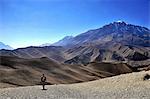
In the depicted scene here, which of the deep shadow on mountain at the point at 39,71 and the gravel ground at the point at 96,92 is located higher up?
the deep shadow on mountain at the point at 39,71

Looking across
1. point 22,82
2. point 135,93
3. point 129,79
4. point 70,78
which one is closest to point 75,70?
point 70,78

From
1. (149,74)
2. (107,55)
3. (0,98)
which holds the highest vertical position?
(107,55)

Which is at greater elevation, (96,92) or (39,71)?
(39,71)

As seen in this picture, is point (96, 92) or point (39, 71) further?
point (39, 71)

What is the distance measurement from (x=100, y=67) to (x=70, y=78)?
29665 mm

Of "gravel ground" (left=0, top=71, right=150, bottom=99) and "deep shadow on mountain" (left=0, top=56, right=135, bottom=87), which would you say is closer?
"gravel ground" (left=0, top=71, right=150, bottom=99)

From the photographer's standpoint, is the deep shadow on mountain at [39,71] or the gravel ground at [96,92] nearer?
the gravel ground at [96,92]

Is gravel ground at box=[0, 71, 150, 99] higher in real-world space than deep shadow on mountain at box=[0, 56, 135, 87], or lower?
lower

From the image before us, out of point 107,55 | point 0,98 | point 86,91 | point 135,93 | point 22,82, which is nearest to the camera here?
point 0,98

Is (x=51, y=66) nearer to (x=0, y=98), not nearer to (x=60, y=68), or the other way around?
(x=60, y=68)

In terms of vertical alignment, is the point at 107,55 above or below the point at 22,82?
above

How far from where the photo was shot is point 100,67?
93938 millimetres

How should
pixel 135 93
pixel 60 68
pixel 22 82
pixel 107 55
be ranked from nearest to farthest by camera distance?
pixel 135 93 → pixel 22 82 → pixel 60 68 → pixel 107 55

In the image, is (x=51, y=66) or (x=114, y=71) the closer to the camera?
(x=51, y=66)
